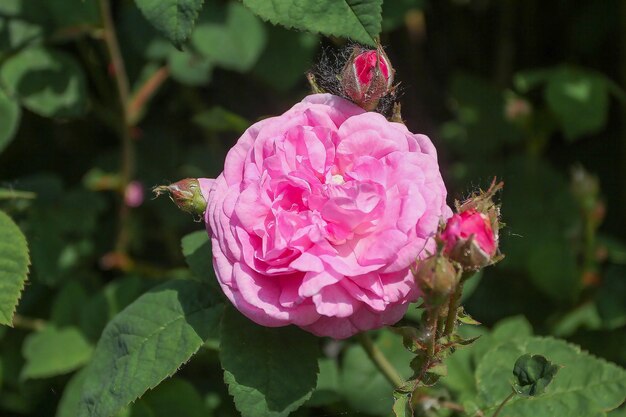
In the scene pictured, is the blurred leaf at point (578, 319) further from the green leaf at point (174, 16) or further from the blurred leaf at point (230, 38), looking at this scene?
the green leaf at point (174, 16)

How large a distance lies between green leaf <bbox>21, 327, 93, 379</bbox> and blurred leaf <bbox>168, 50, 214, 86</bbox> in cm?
82

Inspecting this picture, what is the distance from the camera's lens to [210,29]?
2359 millimetres

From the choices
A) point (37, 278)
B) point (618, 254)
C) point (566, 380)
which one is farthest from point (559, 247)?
point (37, 278)

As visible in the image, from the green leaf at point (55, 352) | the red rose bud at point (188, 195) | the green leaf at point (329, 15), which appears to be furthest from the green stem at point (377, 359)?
the green leaf at point (55, 352)

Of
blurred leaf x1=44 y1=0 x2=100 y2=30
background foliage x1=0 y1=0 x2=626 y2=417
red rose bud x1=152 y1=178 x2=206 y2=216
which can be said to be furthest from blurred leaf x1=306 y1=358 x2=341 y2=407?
blurred leaf x1=44 y1=0 x2=100 y2=30

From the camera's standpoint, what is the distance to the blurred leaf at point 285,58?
8.07ft

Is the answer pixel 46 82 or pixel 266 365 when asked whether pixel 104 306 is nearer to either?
pixel 46 82

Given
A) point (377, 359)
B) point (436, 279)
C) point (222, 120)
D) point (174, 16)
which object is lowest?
point (377, 359)

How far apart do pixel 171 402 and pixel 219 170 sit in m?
0.99

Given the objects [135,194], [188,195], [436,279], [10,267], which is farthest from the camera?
[135,194]

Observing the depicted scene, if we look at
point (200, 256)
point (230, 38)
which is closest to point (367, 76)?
point (200, 256)

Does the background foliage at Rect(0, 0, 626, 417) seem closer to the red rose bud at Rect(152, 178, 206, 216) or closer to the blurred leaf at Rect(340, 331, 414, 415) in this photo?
the blurred leaf at Rect(340, 331, 414, 415)

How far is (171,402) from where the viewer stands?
183cm

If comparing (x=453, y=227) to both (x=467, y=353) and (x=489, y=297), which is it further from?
(x=489, y=297)
